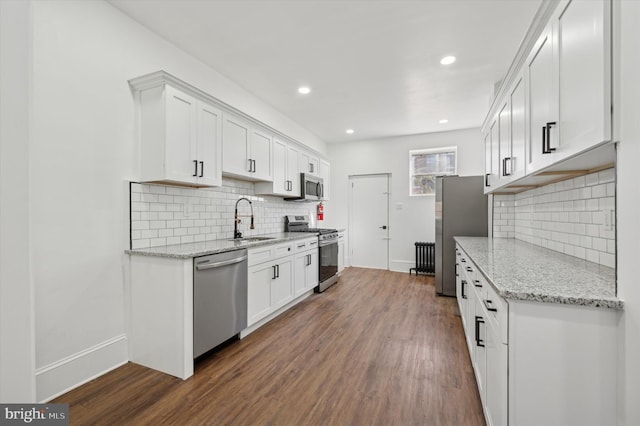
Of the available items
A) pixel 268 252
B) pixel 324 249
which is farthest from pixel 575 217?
pixel 324 249

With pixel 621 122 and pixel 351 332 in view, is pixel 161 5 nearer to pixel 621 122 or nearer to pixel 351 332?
pixel 621 122

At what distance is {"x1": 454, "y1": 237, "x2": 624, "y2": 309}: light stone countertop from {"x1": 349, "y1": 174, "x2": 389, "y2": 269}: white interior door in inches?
166

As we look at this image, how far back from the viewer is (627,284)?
989 millimetres

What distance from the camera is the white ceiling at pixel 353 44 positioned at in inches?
91.6

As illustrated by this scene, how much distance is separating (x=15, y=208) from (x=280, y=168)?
333 cm

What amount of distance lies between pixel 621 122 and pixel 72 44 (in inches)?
127

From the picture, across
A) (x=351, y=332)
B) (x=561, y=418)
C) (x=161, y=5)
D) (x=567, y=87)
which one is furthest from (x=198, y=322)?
(x=567, y=87)

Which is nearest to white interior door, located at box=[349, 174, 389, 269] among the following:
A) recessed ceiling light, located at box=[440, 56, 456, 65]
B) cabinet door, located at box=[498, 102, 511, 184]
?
recessed ceiling light, located at box=[440, 56, 456, 65]

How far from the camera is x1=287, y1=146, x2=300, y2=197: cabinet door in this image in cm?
432

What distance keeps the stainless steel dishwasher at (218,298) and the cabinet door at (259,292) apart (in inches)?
3.6

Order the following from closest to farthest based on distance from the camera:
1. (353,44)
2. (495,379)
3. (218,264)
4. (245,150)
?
(495,379) → (218,264) → (353,44) → (245,150)

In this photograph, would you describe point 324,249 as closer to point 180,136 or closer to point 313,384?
point 313,384

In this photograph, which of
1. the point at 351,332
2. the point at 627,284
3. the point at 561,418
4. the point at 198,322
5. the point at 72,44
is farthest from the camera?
the point at 351,332

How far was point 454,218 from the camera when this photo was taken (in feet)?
13.9
